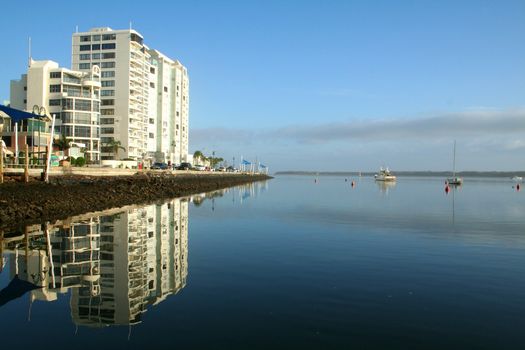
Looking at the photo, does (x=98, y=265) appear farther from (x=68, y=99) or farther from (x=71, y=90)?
(x=71, y=90)

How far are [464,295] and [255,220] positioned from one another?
21861mm

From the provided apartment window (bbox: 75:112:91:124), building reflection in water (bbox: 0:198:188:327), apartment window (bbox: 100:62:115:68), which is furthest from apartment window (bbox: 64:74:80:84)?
building reflection in water (bbox: 0:198:188:327)

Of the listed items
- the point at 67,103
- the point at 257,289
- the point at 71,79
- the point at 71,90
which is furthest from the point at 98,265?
the point at 71,79

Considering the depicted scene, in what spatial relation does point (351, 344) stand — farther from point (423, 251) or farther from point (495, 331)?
point (423, 251)

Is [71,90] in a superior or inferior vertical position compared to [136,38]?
inferior

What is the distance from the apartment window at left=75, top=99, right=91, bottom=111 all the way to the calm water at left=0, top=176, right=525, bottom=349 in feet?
255

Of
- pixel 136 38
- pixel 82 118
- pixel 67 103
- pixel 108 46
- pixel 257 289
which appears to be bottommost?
pixel 257 289

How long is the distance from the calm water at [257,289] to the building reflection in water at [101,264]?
6 centimetres

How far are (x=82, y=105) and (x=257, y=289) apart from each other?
92887 millimetres

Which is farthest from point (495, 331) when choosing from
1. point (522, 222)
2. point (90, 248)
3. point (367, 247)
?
point (522, 222)

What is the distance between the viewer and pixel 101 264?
651 inches

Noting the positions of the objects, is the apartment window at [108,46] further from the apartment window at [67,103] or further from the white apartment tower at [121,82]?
the apartment window at [67,103]

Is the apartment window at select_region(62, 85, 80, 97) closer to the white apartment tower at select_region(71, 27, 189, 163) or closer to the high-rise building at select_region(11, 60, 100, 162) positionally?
the high-rise building at select_region(11, 60, 100, 162)

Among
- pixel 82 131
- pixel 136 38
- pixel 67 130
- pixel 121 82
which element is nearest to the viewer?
pixel 67 130
